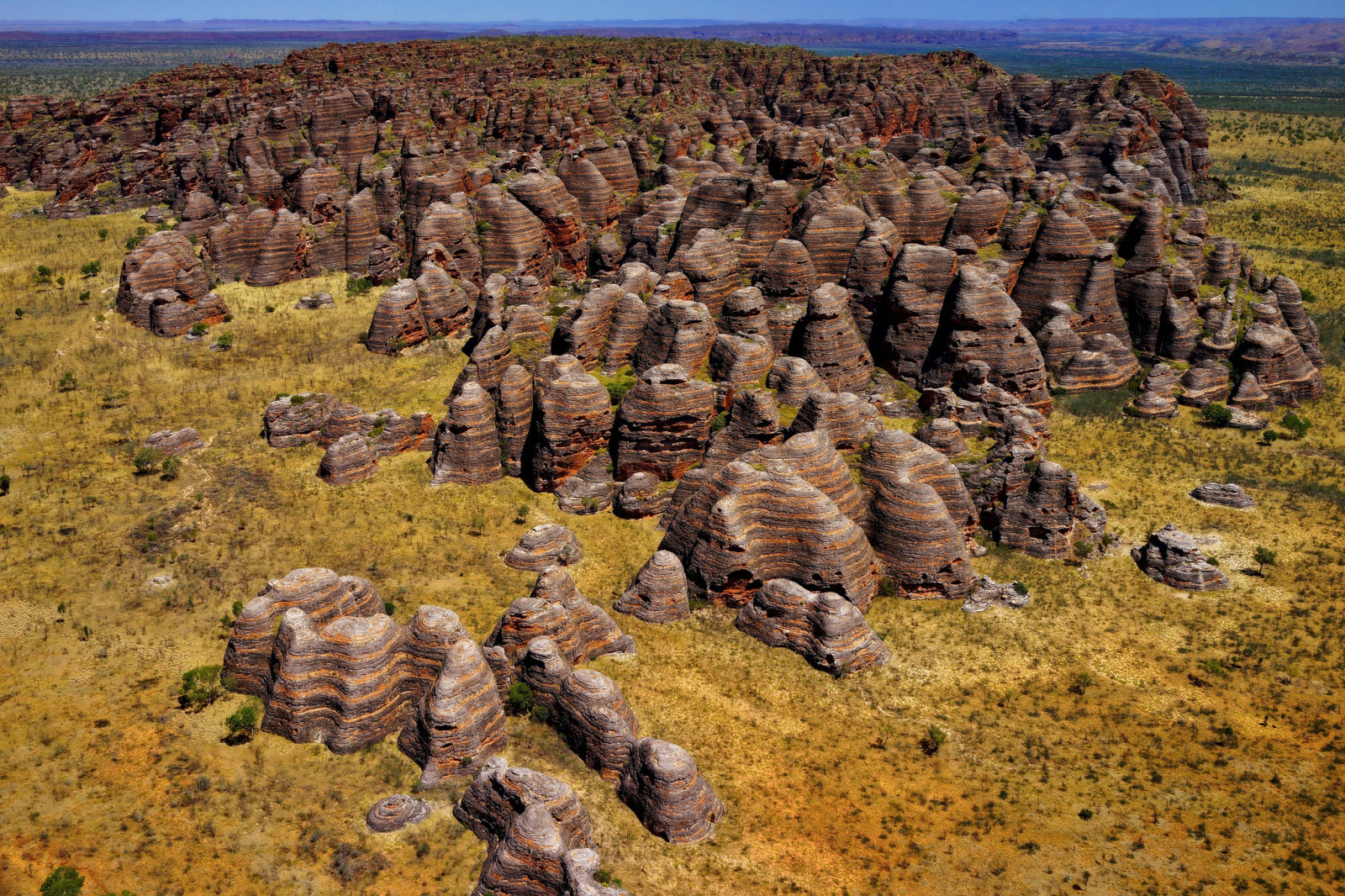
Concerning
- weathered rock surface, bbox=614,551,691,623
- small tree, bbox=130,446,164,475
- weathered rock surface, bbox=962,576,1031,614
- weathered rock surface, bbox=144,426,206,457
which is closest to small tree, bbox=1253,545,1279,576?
weathered rock surface, bbox=962,576,1031,614

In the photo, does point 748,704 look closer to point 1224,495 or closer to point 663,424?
point 663,424

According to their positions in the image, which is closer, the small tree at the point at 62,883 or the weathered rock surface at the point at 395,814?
the small tree at the point at 62,883

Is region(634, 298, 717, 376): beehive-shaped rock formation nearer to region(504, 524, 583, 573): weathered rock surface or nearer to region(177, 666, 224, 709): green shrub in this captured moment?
region(504, 524, 583, 573): weathered rock surface

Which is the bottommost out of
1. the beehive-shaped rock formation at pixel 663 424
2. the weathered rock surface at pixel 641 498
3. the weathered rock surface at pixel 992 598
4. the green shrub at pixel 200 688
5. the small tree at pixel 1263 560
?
the green shrub at pixel 200 688

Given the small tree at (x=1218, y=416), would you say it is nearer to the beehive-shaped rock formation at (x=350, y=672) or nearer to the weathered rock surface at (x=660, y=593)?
the weathered rock surface at (x=660, y=593)

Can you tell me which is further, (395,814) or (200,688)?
(200,688)

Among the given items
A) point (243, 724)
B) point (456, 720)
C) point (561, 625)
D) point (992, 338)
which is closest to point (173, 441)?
point (243, 724)

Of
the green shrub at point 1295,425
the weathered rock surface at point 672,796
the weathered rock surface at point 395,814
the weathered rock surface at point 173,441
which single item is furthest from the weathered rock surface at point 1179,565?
the weathered rock surface at point 173,441
